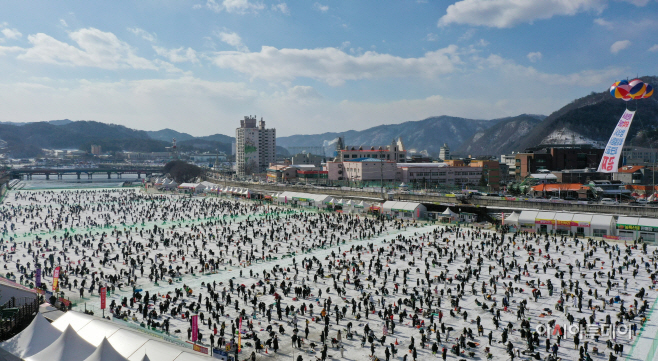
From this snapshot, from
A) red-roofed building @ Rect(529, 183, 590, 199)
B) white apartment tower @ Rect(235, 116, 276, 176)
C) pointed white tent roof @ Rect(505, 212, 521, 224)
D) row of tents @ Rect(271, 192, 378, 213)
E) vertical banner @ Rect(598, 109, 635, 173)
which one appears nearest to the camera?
vertical banner @ Rect(598, 109, 635, 173)

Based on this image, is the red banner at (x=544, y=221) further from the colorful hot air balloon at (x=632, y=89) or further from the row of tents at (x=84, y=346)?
the row of tents at (x=84, y=346)

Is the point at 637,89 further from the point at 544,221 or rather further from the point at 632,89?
the point at 544,221

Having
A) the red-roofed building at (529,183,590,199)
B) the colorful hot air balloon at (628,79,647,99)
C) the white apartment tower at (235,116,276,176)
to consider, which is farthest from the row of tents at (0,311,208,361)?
the white apartment tower at (235,116,276,176)

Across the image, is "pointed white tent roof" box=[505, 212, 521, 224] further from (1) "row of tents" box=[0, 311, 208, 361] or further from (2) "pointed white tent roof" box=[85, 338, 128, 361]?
(2) "pointed white tent roof" box=[85, 338, 128, 361]

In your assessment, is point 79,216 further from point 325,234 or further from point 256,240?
point 325,234

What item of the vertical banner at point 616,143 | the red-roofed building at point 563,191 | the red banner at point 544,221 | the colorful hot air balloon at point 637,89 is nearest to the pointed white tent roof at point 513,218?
the red banner at point 544,221

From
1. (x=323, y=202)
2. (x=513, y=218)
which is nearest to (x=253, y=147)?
(x=323, y=202)

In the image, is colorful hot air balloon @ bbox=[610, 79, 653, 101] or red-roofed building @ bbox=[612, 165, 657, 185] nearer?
colorful hot air balloon @ bbox=[610, 79, 653, 101]
